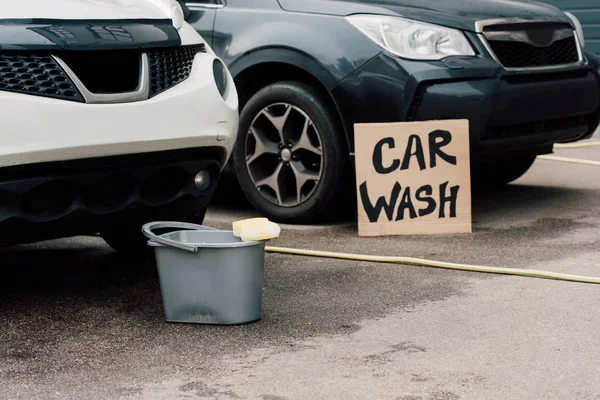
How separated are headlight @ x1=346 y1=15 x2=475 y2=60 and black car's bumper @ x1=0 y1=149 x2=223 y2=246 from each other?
5.02 feet

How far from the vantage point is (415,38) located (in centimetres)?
560

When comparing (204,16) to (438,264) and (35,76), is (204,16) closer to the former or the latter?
(438,264)

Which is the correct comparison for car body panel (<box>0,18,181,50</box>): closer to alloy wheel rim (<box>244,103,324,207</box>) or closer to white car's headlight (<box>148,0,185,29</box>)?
white car's headlight (<box>148,0,185,29</box>)

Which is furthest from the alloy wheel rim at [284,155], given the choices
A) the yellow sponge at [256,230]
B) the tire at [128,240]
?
the yellow sponge at [256,230]

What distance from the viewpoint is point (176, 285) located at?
13.0 feet

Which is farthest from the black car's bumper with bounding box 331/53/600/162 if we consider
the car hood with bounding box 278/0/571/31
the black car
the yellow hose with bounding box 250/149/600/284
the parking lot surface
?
the yellow hose with bounding box 250/149/600/284

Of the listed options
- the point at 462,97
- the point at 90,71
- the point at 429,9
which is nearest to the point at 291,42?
the point at 429,9

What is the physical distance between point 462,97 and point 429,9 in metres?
0.57

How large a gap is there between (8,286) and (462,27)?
264 cm

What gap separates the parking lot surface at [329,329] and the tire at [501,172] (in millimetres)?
1553

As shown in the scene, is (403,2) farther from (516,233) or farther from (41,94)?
(41,94)

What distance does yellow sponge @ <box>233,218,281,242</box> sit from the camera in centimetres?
384

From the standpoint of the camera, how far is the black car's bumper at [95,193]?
376 cm

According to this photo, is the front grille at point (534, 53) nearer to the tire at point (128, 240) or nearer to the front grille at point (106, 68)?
the tire at point (128, 240)
